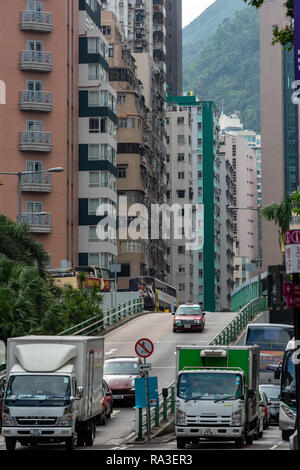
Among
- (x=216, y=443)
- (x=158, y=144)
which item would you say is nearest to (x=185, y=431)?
(x=216, y=443)

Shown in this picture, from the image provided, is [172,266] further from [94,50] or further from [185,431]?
[185,431]

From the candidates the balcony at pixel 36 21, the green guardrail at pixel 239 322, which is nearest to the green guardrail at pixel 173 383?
the green guardrail at pixel 239 322

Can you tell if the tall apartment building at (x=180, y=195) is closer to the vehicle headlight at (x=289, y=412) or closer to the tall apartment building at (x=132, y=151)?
the tall apartment building at (x=132, y=151)

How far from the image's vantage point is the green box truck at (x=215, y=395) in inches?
1063

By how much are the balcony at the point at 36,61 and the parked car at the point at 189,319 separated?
34.2 meters

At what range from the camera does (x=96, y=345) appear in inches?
1170

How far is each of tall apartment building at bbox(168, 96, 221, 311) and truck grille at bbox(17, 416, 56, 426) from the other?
5846 inches

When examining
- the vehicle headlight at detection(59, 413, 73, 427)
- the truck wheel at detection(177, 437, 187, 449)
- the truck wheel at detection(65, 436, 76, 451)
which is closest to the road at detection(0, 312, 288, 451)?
the truck wheel at detection(177, 437, 187, 449)

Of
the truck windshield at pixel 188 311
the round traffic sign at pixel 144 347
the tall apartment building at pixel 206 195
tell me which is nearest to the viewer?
the round traffic sign at pixel 144 347

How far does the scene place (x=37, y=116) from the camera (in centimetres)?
9244

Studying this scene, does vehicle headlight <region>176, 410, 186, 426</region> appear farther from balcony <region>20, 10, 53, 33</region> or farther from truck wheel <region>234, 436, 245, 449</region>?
balcony <region>20, 10, 53, 33</region>

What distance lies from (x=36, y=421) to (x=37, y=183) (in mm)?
65953

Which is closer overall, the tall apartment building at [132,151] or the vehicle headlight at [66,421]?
the vehicle headlight at [66,421]

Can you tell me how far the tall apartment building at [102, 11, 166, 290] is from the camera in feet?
372
